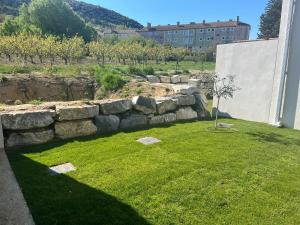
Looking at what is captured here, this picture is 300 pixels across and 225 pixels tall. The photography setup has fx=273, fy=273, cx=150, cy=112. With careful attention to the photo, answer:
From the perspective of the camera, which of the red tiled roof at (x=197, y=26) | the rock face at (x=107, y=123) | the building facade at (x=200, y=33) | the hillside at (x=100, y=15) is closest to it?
the rock face at (x=107, y=123)

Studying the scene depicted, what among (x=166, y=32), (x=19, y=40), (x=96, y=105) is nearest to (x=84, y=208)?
(x=96, y=105)

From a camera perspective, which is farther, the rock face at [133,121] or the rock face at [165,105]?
the rock face at [165,105]

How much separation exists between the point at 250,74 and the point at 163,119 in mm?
3484

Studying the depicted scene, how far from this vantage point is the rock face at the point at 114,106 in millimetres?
5989

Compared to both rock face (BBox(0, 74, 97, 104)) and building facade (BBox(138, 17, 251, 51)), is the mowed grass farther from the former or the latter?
building facade (BBox(138, 17, 251, 51))

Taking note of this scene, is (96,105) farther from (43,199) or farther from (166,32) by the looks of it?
(166,32)

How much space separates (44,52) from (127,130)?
18.5 meters

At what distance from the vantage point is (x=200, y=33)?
79125 millimetres

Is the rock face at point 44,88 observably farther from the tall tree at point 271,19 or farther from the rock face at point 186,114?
A: the tall tree at point 271,19

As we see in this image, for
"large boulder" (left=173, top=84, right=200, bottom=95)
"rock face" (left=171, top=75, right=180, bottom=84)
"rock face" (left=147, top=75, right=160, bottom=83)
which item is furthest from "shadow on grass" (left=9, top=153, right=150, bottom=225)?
"rock face" (left=171, top=75, right=180, bottom=84)

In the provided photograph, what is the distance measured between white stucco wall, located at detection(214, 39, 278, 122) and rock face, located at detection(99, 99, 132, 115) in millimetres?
4351

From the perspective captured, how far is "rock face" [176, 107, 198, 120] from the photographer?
7.69 metres

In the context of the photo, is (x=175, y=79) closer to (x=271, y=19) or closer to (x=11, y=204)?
(x=11, y=204)

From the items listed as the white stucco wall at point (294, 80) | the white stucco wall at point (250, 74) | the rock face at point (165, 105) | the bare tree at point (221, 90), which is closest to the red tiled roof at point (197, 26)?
the white stucco wall at point (250, 74)
